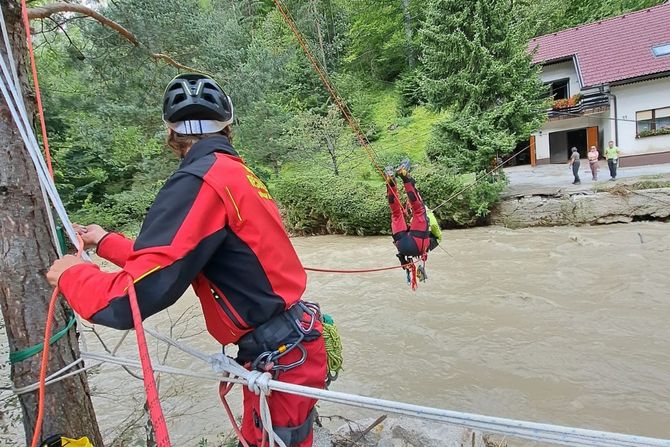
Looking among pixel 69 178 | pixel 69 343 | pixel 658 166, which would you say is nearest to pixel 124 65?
pixel 69 343

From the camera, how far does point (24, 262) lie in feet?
5.84

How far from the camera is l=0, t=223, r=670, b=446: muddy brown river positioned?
4.57 metres

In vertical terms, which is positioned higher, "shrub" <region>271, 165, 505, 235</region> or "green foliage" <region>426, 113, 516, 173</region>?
"green foliage" <region>426, 113, 516, 173</region>

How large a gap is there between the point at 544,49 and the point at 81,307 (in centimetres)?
2293

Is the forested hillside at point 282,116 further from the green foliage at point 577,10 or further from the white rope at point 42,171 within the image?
the green foliage at point 577,10

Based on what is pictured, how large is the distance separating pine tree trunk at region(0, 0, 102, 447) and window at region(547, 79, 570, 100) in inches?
846

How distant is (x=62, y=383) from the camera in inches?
75.1

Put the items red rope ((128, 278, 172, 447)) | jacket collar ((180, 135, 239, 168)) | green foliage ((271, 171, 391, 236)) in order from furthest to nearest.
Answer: green foliage ((271, 171, 391, 236)) → jacket collar ((180, 135, 239, 168)) → red rope ((128, 278, 172, 447))

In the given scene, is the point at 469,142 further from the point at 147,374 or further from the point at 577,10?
the point at 577,10

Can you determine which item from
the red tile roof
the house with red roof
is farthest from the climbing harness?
the red tile roof

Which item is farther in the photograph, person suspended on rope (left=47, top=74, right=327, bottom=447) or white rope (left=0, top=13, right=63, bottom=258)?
white rope (left=0, top=13, right=63, bottom=258)

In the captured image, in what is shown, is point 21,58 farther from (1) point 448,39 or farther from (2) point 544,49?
(2) point 544,49

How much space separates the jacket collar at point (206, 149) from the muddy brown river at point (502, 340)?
270 cm

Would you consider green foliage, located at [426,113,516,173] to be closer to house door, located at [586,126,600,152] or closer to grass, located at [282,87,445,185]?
grass, located at [282,87,445,185]
